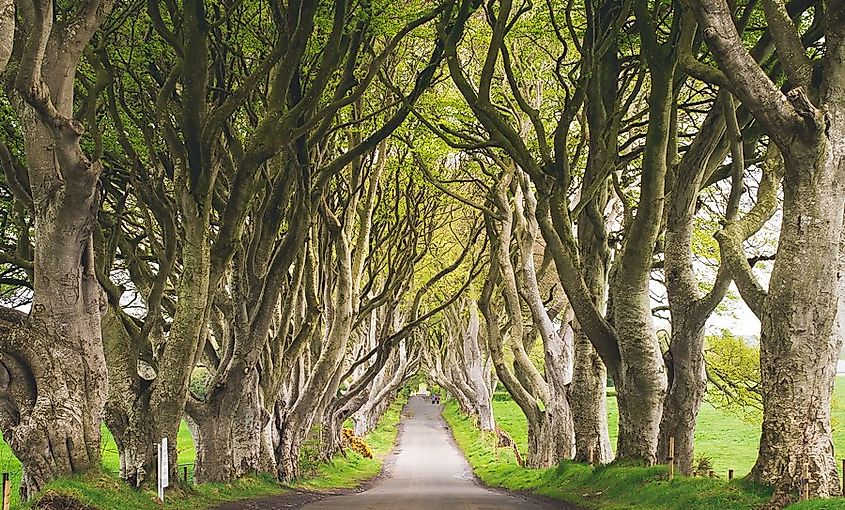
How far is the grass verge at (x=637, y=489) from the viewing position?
35.4ft

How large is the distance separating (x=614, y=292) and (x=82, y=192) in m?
8.55

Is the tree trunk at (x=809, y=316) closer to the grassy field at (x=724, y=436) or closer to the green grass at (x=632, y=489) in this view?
the green grass at (x=632, y=489)

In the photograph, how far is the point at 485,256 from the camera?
3209 centimetres

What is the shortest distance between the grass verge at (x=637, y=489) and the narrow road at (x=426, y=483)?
2.52 feet

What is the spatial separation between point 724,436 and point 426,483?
1152 inches

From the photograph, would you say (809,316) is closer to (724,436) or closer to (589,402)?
(589,402)

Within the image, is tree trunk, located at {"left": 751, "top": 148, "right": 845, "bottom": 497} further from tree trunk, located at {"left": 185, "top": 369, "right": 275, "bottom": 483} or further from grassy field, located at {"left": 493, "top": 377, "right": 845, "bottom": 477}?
grassy field, located at {"left": 493, "top": 377, "right": 845, "bottom": 477}

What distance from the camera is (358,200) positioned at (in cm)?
2408

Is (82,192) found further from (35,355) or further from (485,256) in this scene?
(485,256)

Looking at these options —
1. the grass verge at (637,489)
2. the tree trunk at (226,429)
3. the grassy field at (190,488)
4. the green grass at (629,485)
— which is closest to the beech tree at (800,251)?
the grass verge at (637,489)

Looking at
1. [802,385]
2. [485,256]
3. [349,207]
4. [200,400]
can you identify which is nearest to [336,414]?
[485,256]

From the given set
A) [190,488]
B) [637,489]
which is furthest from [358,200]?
[637,489]

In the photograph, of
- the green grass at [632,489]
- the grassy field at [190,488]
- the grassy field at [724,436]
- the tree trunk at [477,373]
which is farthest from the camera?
the tree trunk at [477,373]

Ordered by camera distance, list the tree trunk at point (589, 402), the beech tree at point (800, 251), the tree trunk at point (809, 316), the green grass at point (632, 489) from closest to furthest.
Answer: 1. the beech tree at point (800, 251)
2. the tree trunk at point (809, 316)
3. the green grass at point (632, 489)
4. the tree trunk at point (589, 402)
